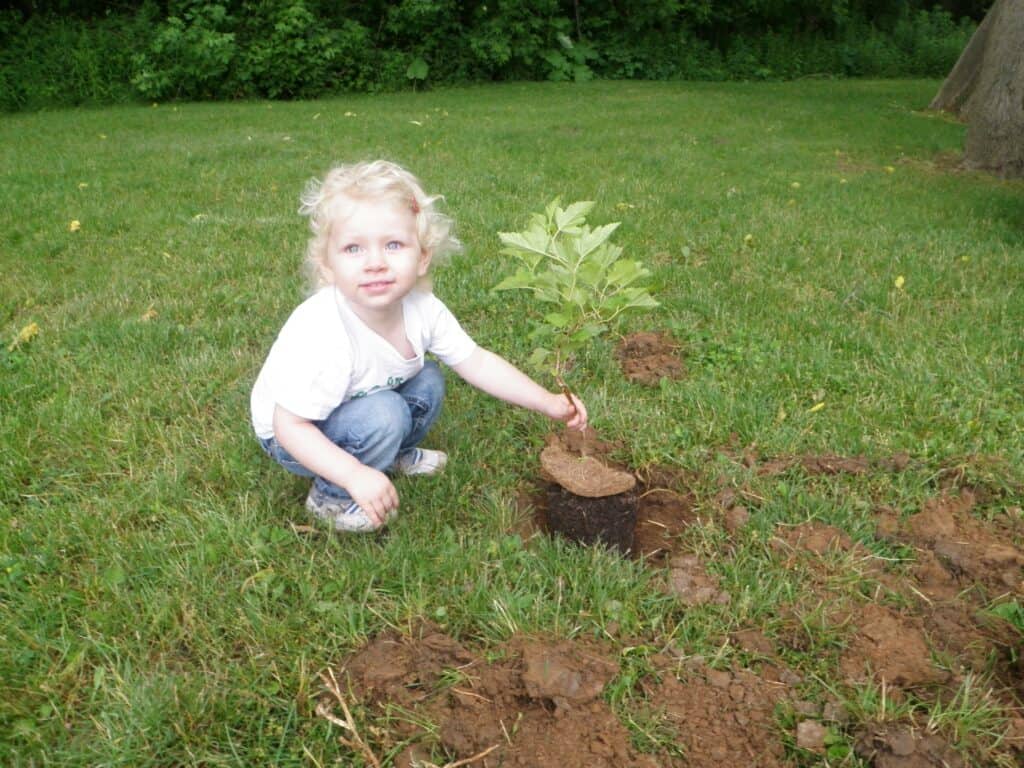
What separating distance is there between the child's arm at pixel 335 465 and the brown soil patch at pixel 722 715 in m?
0.82

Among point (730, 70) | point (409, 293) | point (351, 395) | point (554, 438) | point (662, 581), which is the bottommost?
point (662, 581)

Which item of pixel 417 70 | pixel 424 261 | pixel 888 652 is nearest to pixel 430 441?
pixel 424 261

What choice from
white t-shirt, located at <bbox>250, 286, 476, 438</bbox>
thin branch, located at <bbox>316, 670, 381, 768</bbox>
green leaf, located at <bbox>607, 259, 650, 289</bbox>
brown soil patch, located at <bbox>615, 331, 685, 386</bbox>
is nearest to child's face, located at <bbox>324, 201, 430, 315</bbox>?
white t-shirt, located at <bbox>250, 286, 476, 438</bbox>

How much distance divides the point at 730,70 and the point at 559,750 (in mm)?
19951

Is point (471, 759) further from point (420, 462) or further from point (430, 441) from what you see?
point (430, 441)

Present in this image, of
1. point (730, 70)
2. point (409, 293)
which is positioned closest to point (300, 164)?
point (409, 293)

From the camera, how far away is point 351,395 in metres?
2.38

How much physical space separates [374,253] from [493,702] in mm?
1221

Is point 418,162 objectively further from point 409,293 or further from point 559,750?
point 559,750

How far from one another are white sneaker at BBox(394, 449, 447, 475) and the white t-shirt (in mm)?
331

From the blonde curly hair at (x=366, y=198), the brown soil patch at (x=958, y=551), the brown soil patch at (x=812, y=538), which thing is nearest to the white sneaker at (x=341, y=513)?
the blonde curly hair at (x=366, y=198)

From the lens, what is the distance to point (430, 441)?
2988mm

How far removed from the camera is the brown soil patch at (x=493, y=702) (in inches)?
66.1

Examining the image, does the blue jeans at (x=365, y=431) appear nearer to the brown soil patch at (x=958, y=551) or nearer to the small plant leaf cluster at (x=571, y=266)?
the small plant leaf cluster at (x=571, y=266)
